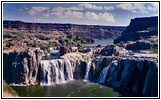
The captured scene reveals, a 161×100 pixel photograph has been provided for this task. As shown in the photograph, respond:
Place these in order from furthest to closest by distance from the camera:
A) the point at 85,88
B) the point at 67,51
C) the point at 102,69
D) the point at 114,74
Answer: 1. the point at 67,51
2. the point at 102,69
3. the point at 114,74
4. the point at 85,88

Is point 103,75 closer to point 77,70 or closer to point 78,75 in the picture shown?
point 78,75

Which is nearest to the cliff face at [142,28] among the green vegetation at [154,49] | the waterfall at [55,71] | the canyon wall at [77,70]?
the green vegetation at [154,49]

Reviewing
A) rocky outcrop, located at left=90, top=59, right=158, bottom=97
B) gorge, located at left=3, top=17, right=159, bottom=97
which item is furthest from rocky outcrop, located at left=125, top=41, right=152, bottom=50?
rocky outcrop, located at left=90, top=59, right=158, bottom=97

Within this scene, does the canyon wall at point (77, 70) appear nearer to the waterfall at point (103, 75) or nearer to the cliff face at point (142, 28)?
the waterfall at point (103, 75)

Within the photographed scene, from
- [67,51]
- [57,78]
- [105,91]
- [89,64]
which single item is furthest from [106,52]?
[105,91]

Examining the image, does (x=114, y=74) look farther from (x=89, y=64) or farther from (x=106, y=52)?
(x=106, y=52)

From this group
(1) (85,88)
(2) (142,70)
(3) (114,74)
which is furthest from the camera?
(3) (114,74)
